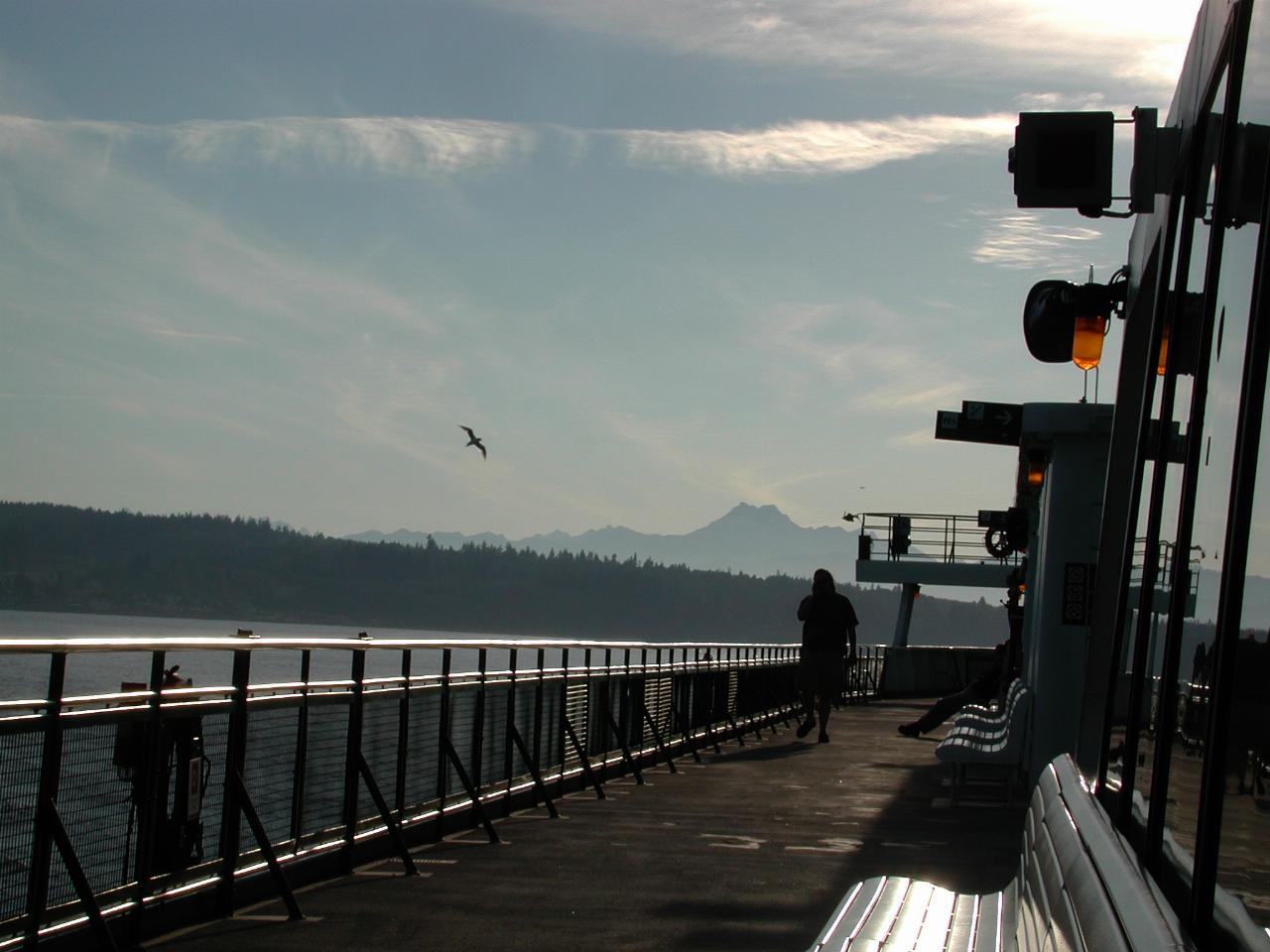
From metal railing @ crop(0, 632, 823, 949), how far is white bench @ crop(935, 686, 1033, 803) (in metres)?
2.88

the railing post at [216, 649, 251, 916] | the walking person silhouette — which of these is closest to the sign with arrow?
the walking person silhouette

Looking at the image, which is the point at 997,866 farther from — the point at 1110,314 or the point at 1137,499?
the point at 1137,499

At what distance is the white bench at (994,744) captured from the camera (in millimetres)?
13008

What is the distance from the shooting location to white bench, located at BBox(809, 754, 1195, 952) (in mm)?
1904

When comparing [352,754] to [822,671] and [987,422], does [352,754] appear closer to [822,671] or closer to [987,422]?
[822,671]

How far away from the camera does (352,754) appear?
9203 mm

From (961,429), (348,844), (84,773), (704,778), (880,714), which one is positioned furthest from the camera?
(880,714)

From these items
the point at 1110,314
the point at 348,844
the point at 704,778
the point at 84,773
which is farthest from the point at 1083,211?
the point at 704,778

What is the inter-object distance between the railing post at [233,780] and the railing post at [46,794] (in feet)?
4.66

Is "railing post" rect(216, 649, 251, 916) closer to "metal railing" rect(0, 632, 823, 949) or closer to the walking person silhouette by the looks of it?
"metal railing" rect(0, 632, 823, 949)

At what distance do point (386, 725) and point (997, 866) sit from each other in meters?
3.71

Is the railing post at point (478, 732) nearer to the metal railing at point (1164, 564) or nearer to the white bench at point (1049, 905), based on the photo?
the white bench at point (1049, 905)

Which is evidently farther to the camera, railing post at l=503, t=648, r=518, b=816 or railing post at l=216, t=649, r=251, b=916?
railing post at l=503, t=648, r=518, b=816

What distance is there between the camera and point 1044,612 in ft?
44.7
